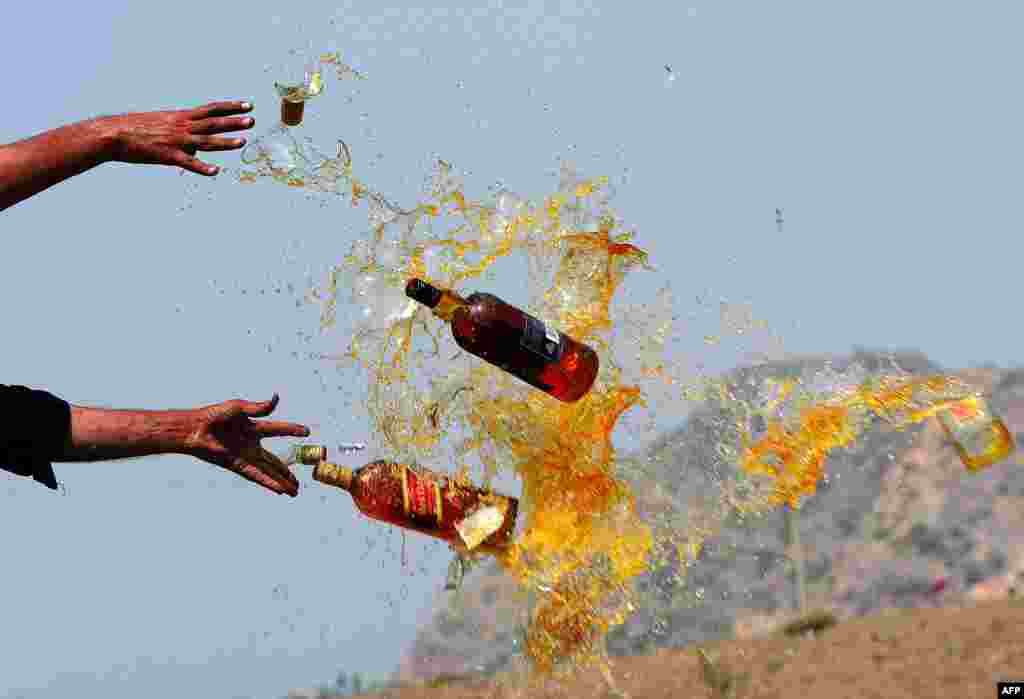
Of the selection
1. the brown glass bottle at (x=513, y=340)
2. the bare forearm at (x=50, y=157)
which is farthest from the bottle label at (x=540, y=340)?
the bare forearm at (x=50, y=157)

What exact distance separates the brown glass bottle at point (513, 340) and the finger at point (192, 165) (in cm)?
78

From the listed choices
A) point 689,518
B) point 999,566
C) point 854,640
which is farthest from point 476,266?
point 999,566

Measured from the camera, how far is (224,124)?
3406 mm

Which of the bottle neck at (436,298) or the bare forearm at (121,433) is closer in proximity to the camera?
the bare forearm at (121,433)

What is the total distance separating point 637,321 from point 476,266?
685 millimetres

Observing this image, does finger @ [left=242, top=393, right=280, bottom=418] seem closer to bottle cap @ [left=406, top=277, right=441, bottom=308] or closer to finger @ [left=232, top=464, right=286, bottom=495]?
finger @ [left=232, top=464, right=286, bottom=495]

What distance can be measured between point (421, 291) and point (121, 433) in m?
0.98

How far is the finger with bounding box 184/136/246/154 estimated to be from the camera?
11.1 feet

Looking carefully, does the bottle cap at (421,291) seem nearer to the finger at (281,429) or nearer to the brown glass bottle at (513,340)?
the brown glass bottle at (513,340)

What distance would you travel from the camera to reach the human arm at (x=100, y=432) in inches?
137

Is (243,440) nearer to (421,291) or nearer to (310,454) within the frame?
(310,454)

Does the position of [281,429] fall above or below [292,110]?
below

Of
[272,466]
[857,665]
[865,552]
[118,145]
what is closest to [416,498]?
[272,466]

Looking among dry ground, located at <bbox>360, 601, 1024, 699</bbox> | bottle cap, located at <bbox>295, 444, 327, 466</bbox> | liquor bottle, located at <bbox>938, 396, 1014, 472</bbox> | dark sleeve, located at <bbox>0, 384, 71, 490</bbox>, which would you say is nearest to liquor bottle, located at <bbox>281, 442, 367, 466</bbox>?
bottle cap, located at <bbox>295, 444, 327, 466</bbox>
